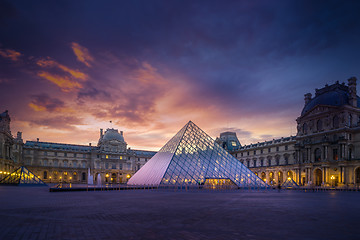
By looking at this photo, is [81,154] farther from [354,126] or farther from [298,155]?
[354,126]

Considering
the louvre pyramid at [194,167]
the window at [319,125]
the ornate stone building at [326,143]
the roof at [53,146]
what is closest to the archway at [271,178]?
the ornate stone building at [326,143]

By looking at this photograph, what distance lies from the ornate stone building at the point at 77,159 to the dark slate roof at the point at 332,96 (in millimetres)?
62061

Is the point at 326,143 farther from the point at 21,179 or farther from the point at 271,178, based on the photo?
the point at 21,179

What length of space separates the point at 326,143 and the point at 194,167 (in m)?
33.5

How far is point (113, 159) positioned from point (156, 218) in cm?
9019

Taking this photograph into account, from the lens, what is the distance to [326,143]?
191ft

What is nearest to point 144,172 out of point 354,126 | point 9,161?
point 9,161

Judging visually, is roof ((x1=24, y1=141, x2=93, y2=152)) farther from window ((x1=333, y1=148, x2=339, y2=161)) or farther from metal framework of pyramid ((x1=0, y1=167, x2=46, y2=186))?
window ((x1=333, y1=148, x2=339, y2=161))

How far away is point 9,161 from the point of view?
63.6 m

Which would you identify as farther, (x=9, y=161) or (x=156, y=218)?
(x=9, y=161)

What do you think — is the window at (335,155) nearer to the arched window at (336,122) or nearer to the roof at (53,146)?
the arched window at (336,122)

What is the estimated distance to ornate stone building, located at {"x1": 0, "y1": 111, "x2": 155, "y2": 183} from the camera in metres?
85.9

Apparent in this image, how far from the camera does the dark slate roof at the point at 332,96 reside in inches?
2302

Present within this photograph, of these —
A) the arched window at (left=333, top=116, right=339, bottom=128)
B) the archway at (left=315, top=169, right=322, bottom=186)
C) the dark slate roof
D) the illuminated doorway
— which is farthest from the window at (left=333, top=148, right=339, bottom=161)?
the illuminated doorway
